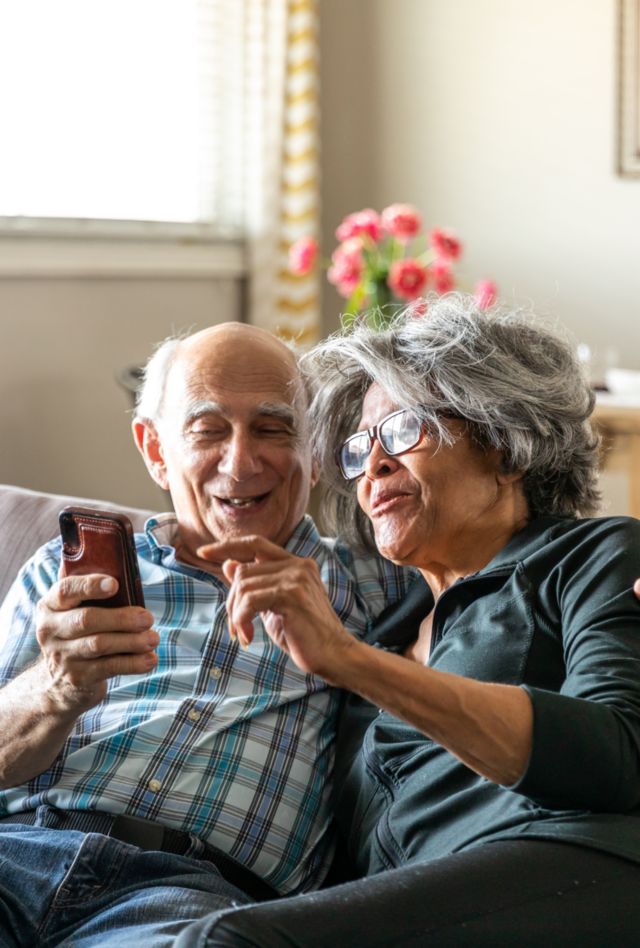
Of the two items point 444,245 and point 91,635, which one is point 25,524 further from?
point 444,245

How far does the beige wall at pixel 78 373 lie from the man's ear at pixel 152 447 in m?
1.39

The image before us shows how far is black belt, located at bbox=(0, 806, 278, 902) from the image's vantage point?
1.44 meters

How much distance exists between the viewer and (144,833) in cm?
145

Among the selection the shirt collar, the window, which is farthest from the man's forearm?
the window

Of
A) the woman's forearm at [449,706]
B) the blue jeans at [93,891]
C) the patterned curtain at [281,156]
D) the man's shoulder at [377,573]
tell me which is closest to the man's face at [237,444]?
the man's shoulder at [377,573]

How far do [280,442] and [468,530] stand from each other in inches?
15.7

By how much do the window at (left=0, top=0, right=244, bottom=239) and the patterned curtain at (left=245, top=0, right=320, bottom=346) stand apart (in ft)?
0.19

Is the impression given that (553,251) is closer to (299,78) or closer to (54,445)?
(299,78)

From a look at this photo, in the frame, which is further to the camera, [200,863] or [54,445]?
[54,445]

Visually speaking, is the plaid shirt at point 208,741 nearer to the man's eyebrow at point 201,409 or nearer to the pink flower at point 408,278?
the man's eyebrow at point 201,409

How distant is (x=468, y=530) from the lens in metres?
1.46

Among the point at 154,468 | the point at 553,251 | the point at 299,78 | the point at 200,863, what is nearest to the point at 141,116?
the point at 299,78

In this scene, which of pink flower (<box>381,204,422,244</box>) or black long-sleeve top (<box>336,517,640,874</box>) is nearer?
black long-sleeve top (<box>336,517,640,874</box>)

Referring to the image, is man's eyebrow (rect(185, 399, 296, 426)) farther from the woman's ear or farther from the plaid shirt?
the woman's ear
